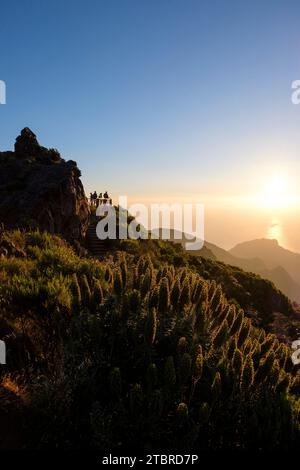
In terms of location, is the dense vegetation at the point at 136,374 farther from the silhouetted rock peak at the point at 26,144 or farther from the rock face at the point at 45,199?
the silhouetted rock peak at the point at 26,144

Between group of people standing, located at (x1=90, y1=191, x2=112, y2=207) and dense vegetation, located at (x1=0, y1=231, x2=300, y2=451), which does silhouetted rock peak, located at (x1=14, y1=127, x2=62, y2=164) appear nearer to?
group of people standing, located at (x1=90, y1=191, x2=112, y2=207)

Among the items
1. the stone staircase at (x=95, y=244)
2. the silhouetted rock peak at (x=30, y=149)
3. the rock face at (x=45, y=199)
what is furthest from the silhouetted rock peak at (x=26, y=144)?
the stone staircase at (x=95, y=244)

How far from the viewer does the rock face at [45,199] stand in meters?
19.0

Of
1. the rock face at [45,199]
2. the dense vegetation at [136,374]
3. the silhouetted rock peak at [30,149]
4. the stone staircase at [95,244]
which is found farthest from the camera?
the silhouetted rock peak at [30,149]

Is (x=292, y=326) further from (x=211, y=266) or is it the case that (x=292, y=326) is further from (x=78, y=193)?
(x=78, y=193)

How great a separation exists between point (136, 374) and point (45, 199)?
1591cm

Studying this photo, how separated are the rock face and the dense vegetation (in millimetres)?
12116

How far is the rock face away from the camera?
62.3ft

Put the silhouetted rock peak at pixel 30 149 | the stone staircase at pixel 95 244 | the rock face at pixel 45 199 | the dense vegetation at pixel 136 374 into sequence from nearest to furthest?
the dense vegetation at pixel 136 374 → the rock face at pixel 45 199 → the stone staircase at pixel 95 244 → the silhouetted rock peak at pixel 30 149

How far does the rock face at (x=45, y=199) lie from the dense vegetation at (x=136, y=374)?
12116 mm

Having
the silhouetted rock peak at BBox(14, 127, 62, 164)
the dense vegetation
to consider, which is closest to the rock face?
the silhouetted rock peak at BBox(14, 127, 62, 164)

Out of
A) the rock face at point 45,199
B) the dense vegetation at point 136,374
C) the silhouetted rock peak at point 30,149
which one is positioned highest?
the silhouetted rock peak at point 30,149

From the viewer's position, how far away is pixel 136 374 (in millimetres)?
5059
